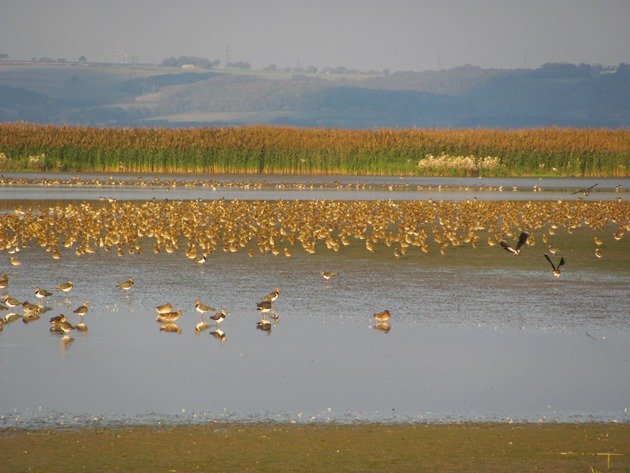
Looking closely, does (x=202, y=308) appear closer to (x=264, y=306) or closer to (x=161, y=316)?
(x=161, y=316)

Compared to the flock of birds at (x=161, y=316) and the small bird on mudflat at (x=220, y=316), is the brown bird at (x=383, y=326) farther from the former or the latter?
the small bird on mudflat at (x=220, y=316)

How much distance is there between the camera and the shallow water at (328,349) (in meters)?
10.8

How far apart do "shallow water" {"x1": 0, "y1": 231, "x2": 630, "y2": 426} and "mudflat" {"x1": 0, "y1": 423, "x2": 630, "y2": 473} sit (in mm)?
391

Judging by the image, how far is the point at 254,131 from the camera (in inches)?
2537

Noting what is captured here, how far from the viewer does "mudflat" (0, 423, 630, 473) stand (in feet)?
29.4

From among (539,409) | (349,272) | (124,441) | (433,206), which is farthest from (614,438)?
(433,206)

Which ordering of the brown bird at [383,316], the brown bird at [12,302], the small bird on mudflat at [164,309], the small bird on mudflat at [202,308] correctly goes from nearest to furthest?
the small bird on mudflat at [164,309]
the brown bird at [383,316]
the small bird on mudflat at [202,308]
the brown bird at [12,302]

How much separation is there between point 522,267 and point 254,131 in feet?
144

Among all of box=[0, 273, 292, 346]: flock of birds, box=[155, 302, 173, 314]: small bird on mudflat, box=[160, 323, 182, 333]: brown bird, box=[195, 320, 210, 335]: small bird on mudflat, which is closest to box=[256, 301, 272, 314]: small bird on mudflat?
box=[0, 273, 292, 346]: flock of birds

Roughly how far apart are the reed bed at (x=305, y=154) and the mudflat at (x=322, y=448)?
49.7 meters

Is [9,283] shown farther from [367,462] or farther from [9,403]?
[367,462]

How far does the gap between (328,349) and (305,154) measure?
47.0 metres

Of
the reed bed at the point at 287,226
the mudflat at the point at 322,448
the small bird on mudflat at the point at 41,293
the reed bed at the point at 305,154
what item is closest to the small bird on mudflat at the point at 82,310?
the small bird on mudflat at the point at 41,293

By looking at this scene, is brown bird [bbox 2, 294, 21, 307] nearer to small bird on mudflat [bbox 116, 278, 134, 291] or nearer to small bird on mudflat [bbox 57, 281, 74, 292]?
→ small bird on mudflat [bbox 57, 281, 74, 292]
